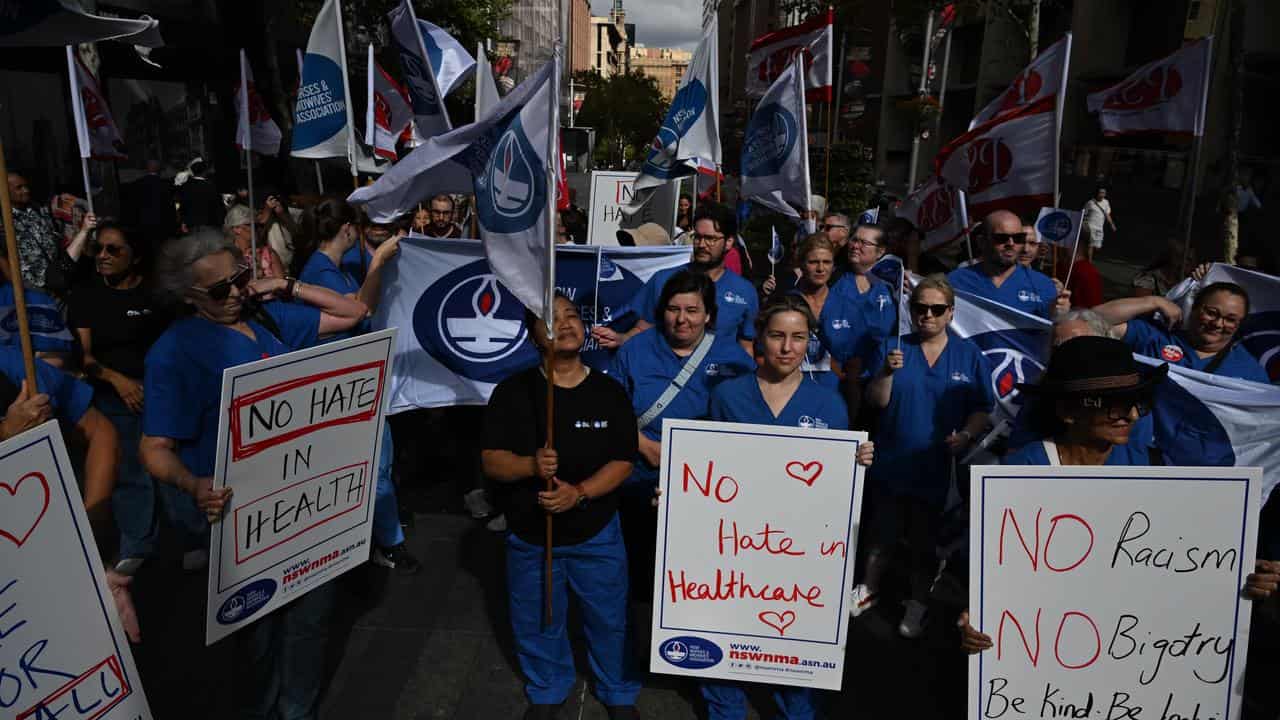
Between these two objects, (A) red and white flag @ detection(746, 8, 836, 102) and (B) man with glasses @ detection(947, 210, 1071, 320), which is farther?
(A) red and white flag @ detection(746, 8, 836, 102)

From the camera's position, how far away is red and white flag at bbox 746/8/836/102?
740 centimetres

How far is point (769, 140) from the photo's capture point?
623 centimetres

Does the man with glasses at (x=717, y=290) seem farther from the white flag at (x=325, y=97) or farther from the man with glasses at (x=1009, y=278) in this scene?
the white flag at (x=325, y=97)

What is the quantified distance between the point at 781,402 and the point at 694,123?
3.65 metres

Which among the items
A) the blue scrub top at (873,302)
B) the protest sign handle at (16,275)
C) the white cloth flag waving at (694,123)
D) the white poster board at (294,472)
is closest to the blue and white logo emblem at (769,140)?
the white cloth flag waving at (694,123)

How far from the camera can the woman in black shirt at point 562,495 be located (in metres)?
3.19

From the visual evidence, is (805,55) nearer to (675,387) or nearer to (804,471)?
(675,387)

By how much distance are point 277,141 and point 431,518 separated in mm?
5859

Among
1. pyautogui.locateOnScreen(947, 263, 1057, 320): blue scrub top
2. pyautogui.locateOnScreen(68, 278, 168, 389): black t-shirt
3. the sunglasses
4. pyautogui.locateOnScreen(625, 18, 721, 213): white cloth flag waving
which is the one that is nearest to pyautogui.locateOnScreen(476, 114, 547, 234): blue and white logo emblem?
the sunglasses

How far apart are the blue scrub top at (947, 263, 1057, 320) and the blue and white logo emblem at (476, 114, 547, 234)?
2.75 metres

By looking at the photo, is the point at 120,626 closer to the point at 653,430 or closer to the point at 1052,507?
the point at 653,430

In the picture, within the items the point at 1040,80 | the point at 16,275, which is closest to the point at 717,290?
the point at 1040,80

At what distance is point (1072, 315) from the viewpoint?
12.2 ft

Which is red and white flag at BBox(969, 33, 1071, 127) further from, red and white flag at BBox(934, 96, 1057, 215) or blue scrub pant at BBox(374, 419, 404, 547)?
blue scrub pant at BBox(374, 419, 404, 547)
